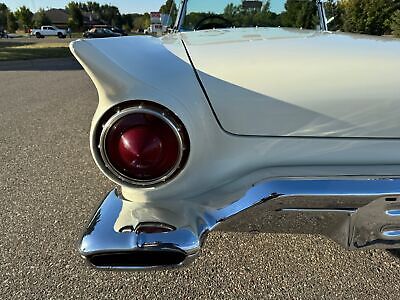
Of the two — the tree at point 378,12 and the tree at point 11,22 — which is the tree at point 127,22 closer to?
the tree at point 11,22

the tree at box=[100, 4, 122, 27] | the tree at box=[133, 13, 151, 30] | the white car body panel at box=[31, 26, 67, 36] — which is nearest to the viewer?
the tree at box=[133, 13, 151, 30]

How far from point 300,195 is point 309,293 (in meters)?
0.89

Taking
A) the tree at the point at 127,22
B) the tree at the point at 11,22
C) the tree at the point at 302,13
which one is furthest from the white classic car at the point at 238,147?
the tree at the point at 11,22

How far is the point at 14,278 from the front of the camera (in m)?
2.11

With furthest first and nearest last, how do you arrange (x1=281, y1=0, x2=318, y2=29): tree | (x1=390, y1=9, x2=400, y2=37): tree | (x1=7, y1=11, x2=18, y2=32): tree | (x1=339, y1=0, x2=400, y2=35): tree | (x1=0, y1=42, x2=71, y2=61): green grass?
(x1=7, y1=11, x2=18, y2=32): tree
(x1=0, y1=42, x2=71, y2=61): green grass
(x1=390, y1=9, x2=400, y2=37): tree
(x1=339, y1=0, x2=400, y2=35): tree
(x1=281, y1=0, x2=318, y2=29): tree

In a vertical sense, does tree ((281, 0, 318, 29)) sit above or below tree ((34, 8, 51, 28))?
above

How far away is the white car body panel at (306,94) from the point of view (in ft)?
4.60

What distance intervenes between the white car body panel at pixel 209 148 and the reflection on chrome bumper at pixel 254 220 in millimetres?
62

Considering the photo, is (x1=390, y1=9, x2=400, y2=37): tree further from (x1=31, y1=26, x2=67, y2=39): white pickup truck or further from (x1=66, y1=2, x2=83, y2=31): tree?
(x1=66, y1=2, x2=83, y2=31): tree

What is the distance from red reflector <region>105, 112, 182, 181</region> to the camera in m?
1.36

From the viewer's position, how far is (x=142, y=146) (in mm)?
1376

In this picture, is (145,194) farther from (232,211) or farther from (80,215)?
(80,215)

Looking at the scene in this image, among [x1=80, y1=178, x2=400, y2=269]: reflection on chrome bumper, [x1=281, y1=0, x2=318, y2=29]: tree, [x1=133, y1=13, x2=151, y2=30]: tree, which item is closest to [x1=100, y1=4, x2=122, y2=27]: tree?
[x1=133, y1=13, x2=151, y2=30]: tree

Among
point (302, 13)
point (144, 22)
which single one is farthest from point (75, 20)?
point (302, 13)
